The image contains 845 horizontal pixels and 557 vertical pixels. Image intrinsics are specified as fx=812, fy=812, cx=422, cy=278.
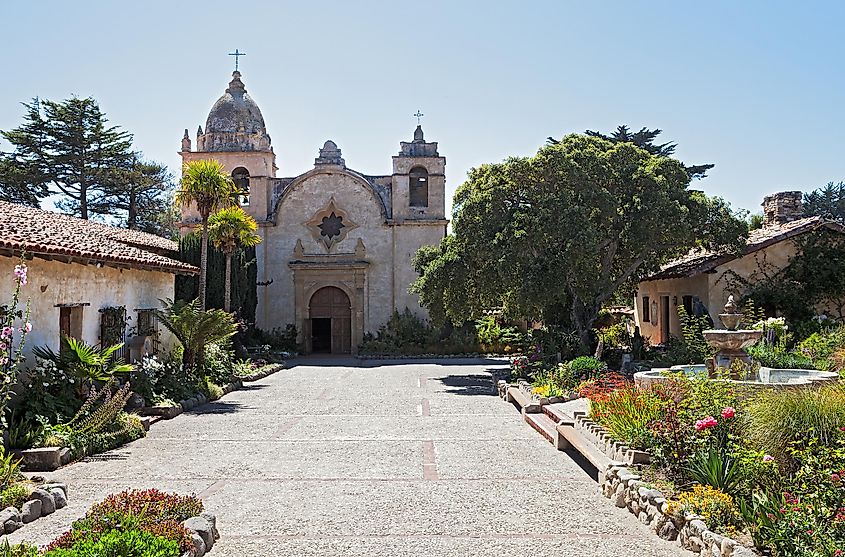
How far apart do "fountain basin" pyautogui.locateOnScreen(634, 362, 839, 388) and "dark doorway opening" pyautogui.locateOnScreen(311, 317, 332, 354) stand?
68.1 ft

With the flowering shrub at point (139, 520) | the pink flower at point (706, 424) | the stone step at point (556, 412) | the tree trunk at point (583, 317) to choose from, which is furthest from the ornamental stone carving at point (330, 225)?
the pink flower at point (706, 424)

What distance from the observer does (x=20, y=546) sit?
18.2 ft

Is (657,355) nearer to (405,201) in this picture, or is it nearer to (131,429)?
(131,429)

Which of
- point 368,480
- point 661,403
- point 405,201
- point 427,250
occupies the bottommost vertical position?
point 368,480

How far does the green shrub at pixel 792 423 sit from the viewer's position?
7.04 meters

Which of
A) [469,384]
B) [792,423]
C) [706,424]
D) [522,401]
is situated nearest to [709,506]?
[706,424]

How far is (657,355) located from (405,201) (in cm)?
1521

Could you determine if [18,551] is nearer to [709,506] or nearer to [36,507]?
[36,507]

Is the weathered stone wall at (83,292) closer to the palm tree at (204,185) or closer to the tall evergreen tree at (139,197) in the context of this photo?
the palm tree at (204,185)

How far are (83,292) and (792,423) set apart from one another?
492 inches

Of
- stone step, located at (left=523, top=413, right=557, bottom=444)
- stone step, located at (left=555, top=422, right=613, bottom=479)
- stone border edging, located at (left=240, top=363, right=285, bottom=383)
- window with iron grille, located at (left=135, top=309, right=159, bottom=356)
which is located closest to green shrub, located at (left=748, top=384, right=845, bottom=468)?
stone step, located at (left=555, top=422, right=613, bottom=479)

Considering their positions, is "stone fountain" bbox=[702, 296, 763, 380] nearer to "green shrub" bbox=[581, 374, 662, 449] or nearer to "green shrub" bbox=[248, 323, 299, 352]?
"green shrub" bbox=[581, 374, 662, 449]

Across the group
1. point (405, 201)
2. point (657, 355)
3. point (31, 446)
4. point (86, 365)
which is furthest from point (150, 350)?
point (405, 201)

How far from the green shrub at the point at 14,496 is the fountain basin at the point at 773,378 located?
Result: 25.3ft
